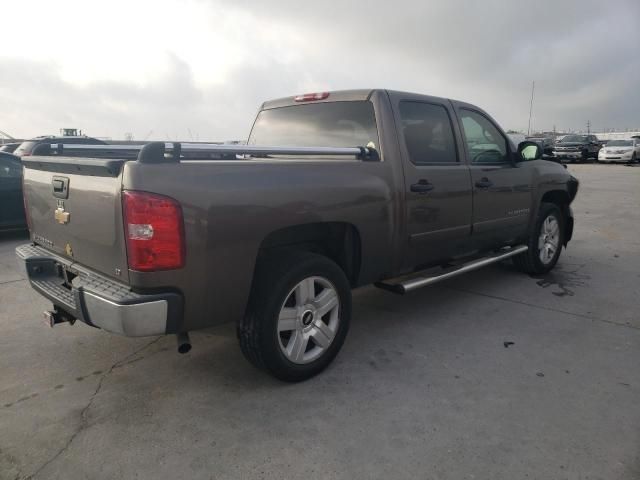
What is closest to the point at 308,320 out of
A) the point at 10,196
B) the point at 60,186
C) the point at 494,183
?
the point at 60,186

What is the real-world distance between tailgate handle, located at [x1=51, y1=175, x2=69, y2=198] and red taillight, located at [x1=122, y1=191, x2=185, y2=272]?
76cm

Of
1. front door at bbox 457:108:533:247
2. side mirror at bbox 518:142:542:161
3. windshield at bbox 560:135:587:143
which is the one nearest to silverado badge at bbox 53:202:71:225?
front door at bbox 457:108:533:247

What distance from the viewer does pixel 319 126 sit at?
13.2 feet

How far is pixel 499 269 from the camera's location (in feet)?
19.6

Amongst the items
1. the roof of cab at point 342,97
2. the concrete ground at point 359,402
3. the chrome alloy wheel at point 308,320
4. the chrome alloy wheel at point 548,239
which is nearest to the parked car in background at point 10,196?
the concrete ground at point 359,402

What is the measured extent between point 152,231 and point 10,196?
669 centimetres

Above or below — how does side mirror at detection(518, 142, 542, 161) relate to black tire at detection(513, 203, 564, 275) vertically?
above

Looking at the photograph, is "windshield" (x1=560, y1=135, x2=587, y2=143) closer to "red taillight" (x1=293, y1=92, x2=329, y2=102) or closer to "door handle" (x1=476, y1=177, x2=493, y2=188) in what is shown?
"door handle" (x1=476, y1=177, x2=493, y2=188)

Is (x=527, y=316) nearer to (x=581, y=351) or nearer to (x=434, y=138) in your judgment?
(x=581, y=351)

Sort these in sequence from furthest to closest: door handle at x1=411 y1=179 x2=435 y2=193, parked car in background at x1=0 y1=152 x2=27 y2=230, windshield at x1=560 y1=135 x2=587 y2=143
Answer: windshield at x1=560 y1=135 x2=587 y2=143, parked car in background at x1=0 y1=152 x2=27 y2=230, door handle at x1=411 y1=179 x2=435 y2=193

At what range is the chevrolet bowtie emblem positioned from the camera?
2.93 metres

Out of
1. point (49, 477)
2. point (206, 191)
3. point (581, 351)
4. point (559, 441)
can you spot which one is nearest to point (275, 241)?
point (206, 191)

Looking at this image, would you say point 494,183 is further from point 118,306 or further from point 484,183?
point 118,306

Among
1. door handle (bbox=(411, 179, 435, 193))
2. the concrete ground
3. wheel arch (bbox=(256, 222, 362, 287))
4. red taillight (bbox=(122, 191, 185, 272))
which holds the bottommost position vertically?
the concrete ground
